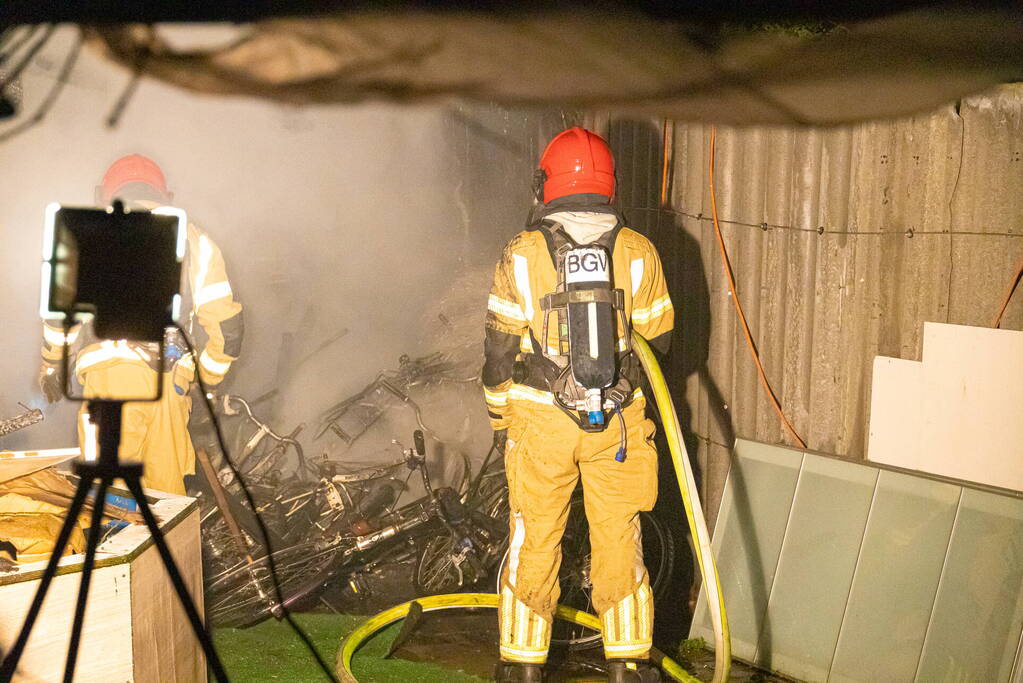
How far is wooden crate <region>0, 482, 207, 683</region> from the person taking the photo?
2.62 meters

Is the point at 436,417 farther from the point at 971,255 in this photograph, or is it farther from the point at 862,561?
the point at 971,255

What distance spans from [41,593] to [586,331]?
2.05m

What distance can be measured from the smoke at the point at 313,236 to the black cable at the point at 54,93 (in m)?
0.21

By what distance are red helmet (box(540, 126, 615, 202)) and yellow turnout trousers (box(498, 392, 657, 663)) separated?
0.88 metres

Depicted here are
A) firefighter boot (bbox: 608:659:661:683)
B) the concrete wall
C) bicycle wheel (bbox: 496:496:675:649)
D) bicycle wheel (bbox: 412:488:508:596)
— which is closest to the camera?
firefighter boot (bbox: 608:659:661:683)

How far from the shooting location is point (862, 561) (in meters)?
3.61

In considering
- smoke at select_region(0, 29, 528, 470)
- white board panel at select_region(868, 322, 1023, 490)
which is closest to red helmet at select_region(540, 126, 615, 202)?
white board panel at select_region(868, 322, 1023, 490)

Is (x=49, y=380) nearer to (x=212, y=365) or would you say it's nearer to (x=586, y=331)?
(x=212, y=365)

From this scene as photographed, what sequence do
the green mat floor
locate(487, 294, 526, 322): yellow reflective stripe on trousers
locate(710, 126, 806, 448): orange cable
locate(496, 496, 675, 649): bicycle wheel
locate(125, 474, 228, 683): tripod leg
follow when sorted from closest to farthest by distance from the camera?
locate(125, 474, 228, 683): tripod leg, locate(487, 294, 526, 322): yellow reflective stripe on trousers, the green mat floor, locate(710, 126, 806, 448): orange cable, locate(496, 496, 675, 649): bicycle wheel

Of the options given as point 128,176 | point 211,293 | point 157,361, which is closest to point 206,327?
Result: point 211,293

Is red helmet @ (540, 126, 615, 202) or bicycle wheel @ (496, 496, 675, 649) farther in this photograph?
bicycle wheel @ (496, 496, 675, 649)

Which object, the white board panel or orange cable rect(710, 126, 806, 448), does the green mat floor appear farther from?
the white board panel

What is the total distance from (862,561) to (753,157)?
1.96 m

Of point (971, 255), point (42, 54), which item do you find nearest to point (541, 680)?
point (971, 255)
